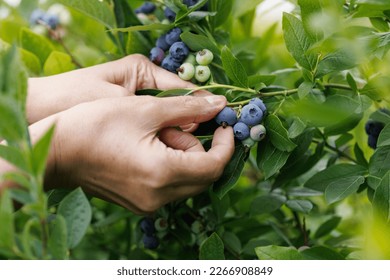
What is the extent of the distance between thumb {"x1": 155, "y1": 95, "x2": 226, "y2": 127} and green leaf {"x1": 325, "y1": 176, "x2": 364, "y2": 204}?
347mm

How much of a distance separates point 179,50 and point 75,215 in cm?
66

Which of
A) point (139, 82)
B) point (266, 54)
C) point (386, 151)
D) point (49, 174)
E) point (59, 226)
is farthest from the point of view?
point (266, 54)

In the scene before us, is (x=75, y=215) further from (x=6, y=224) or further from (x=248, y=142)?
(x=248, y=142)

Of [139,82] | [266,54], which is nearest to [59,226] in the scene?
[139,82]

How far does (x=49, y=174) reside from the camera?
4.14 feet

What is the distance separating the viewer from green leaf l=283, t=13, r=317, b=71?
1.30m

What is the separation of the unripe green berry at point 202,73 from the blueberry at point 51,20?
102 centimetres

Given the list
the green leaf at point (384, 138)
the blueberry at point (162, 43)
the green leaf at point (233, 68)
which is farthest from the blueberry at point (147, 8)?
the green leaf at point (384, 138)

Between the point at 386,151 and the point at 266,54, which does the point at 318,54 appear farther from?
the point at 266,54

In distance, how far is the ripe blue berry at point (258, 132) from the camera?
133cm

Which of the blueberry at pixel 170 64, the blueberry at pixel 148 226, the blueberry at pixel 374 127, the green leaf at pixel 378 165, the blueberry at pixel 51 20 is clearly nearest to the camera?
the green leaf at pixel 378 165

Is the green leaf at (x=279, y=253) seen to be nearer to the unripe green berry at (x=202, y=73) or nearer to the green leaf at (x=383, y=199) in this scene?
the green leaf at (x=383, y=199)

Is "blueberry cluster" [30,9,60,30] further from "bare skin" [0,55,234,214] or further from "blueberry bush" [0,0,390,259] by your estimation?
"bare skin" [0,55,234,214]

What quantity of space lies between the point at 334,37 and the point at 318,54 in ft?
0.46
